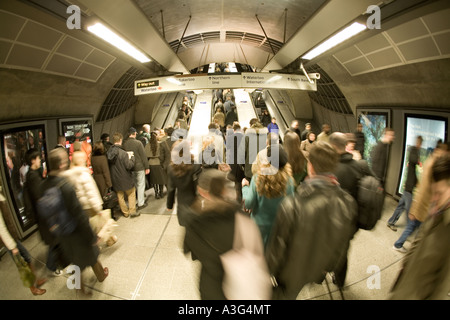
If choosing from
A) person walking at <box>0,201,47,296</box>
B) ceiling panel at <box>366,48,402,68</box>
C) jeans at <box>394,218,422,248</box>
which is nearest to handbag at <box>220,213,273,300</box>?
person walking at <box>0,201,47,296</box>

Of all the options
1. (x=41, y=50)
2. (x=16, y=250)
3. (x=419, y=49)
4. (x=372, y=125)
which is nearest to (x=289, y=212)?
(x=16, y=250)

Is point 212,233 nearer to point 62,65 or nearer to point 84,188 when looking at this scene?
point 84,188

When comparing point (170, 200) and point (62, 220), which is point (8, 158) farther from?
point (170, 200)

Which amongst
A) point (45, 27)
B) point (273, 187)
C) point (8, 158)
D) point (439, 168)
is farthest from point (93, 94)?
point (439, 168)

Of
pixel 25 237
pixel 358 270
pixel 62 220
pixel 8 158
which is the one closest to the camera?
pixel 62 220

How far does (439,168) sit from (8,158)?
19.0ft

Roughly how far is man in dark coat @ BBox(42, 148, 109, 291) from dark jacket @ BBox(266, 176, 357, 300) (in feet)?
6.78

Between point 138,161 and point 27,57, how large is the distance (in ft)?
8.75

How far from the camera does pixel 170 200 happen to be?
323cm

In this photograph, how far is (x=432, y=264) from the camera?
133 cm

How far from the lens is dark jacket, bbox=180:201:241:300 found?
139 cm

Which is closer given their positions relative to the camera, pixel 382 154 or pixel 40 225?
pixel 40 225

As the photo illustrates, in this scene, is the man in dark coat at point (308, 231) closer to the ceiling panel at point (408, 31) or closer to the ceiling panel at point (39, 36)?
the ceiling panel at point (408, 31)

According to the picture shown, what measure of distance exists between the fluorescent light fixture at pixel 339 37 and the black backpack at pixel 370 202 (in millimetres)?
2581
